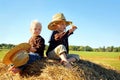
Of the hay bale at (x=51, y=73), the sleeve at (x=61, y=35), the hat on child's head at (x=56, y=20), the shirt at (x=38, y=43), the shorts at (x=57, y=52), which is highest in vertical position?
the hat on child's head at (x=56, y=20)

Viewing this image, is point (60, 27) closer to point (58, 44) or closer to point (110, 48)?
point (58, 44)

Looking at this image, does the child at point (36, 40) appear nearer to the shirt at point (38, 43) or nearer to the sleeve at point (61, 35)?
the shirt at point (38, 43)

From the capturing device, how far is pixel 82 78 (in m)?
6.93

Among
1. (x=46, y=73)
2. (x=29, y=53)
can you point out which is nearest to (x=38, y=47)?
(x=29, y=53)

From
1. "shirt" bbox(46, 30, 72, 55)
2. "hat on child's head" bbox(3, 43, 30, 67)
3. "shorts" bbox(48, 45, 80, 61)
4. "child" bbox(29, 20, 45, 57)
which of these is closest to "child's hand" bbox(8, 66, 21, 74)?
"hat on child's head" bbox(3, 43, 30, 67)

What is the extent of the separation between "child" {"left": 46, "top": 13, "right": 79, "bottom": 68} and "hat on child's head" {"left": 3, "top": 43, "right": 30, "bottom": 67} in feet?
2.57

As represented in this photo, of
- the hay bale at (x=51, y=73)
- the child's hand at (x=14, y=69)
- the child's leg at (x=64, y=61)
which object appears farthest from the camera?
the child's leg at (x=64, y=61)

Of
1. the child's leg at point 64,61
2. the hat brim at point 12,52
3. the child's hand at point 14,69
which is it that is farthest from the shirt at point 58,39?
the child's hand at point 14,69

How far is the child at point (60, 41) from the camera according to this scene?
752 centimetres

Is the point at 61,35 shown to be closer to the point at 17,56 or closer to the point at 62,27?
the point at 62,27

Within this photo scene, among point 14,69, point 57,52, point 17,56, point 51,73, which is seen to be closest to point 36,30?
point 57,52

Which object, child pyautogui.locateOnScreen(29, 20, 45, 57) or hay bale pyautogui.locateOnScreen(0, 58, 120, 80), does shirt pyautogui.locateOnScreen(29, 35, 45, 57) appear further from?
hay bale pyautogui.locateOnScreen(0, 58, 120, 80)

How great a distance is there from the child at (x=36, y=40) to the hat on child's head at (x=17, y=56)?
17.4 inches

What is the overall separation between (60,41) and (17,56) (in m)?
1.21
